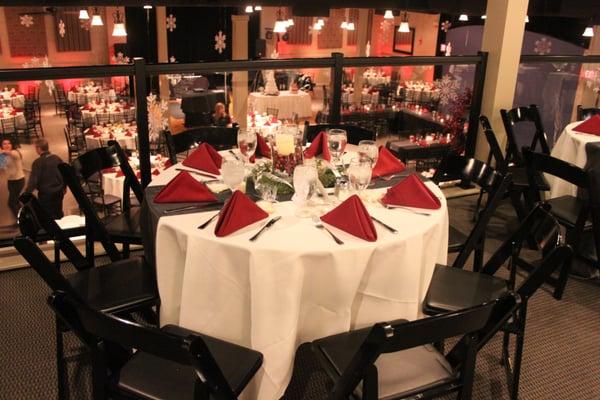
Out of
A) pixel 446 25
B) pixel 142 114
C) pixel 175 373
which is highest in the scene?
pixel 446 25

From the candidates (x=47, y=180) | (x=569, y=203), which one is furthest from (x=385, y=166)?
(x=47, y=180)

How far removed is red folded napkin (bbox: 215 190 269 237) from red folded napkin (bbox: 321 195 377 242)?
0.92 ft

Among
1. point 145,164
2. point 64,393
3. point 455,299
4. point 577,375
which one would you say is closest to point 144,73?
point 145,164

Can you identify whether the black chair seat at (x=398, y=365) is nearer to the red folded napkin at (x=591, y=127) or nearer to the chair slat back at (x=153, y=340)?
the chair slat back at (x=153, y=340)

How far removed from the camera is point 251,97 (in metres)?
7.12

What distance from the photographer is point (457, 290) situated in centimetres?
260

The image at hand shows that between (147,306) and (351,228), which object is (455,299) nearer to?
(351,228)

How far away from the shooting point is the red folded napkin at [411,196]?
8.35 ft

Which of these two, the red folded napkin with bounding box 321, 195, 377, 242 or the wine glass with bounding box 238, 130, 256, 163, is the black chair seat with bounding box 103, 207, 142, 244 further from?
the red folded napkin with bounding box 321, 195, 377, 242

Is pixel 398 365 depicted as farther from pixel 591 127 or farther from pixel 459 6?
pixel 459 6

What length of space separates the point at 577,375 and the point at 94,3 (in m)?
5.95

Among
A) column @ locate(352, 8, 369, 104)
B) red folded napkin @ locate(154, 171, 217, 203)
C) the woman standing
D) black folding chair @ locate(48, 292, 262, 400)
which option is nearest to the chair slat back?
black folding chair @ locate(48, 292, 262, 400)

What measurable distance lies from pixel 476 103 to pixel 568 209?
68.4 inches

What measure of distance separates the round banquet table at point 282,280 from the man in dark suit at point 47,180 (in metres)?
3.05
